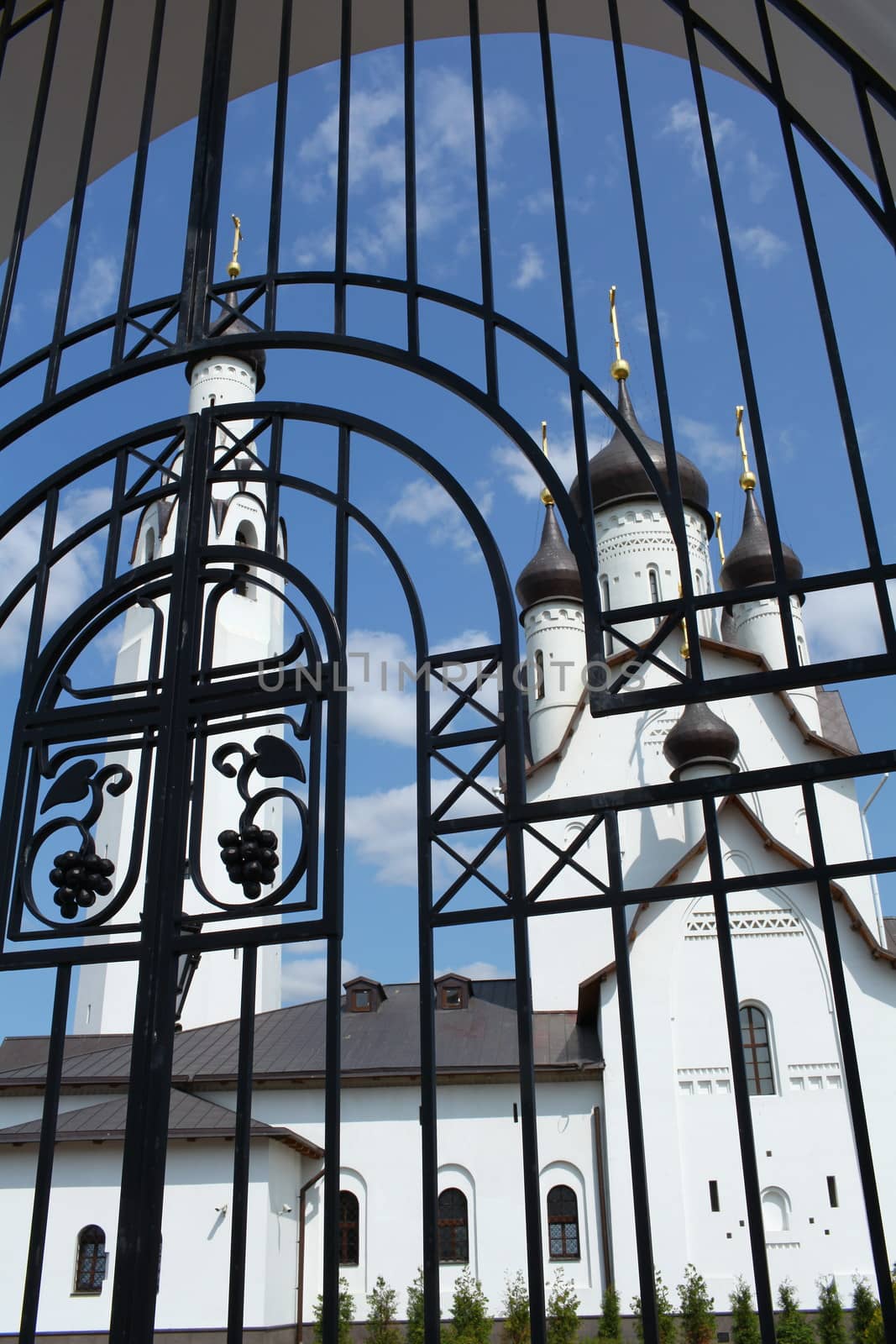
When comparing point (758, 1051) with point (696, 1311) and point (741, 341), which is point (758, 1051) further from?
point (741, 341)

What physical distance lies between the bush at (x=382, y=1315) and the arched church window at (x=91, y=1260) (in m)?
4.99

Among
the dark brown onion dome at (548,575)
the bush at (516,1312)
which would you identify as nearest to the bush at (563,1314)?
the bush at (516,1312)

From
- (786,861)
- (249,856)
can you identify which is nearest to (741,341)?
(249,856)

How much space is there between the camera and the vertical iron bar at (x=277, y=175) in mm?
3553

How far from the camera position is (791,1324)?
61.9 feet

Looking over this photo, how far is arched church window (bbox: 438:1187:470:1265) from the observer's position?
23109mm

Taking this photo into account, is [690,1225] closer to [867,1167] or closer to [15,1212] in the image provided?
[15,1212]

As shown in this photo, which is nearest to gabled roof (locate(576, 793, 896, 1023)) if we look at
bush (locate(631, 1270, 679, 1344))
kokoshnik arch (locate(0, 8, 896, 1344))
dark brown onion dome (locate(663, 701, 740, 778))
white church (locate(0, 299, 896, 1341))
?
white church (locate(0, 299, 896, 1341))

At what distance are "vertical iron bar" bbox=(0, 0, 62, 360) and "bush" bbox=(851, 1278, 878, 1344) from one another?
64.4ft

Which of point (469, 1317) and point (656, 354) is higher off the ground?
point (656, 354)

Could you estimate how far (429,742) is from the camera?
297 cm

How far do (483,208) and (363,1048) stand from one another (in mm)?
25349

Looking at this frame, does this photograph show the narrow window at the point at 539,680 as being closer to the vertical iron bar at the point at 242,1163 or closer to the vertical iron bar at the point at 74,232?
the vertical iron bar at the point at 74,232

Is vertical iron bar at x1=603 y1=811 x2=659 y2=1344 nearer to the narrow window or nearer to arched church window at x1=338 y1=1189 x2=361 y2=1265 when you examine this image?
arched church window at x1=338 y1=1189 x2=361 y2=1265
